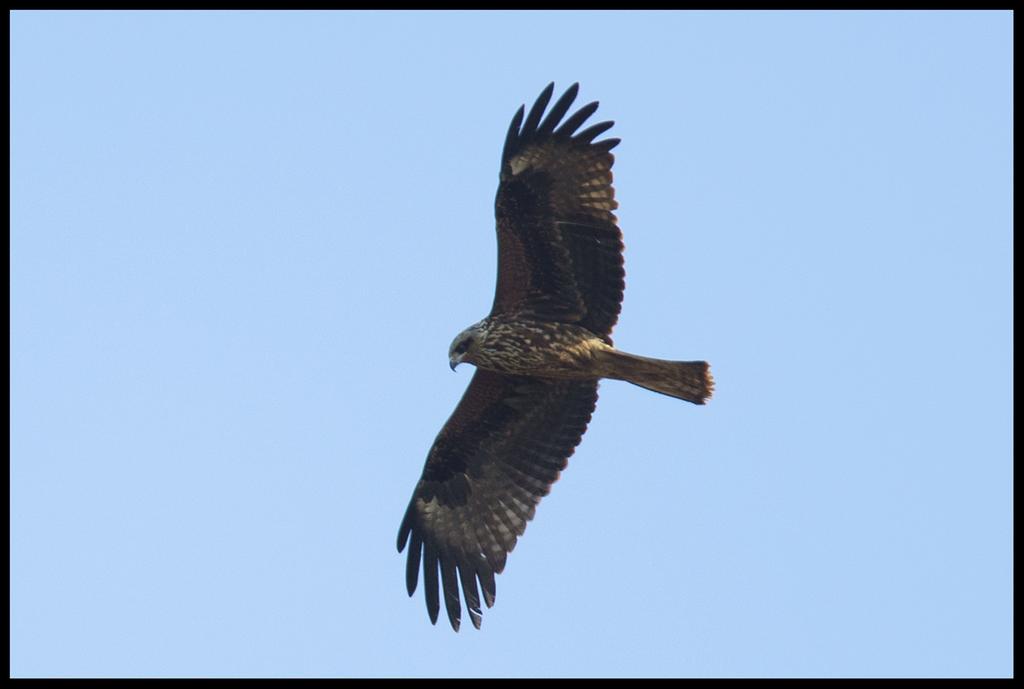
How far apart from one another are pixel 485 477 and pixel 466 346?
1.55 meters

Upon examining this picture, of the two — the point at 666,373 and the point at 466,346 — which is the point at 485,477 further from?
the point at 666,373

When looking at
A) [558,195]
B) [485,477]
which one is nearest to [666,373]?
[558,195]

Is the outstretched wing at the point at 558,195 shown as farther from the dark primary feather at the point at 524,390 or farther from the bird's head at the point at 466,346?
the bird's head at the point at 466,346

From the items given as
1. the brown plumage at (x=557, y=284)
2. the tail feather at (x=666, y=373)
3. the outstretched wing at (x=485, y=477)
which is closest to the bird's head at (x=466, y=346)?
the brown plumage at (x=557, y=284)

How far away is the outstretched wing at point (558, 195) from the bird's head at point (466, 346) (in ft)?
2.20

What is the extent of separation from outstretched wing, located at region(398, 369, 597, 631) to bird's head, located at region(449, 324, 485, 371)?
493 mm

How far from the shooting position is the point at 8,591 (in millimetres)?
14344

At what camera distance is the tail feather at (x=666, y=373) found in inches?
557

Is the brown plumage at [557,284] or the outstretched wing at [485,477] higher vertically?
the brown plumage at [557,284]

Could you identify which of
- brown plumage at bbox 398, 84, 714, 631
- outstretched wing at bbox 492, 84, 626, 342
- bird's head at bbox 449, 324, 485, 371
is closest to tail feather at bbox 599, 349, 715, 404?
brown plumage at bbox 398, 84, 714, 631

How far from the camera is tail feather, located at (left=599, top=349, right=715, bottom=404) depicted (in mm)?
14148

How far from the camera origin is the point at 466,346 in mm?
14562

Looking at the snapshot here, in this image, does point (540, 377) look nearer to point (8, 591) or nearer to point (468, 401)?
point (468, 401)

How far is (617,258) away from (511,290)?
0.92 metres
